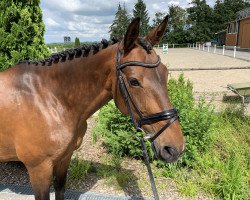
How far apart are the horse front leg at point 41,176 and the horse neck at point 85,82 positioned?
1.85 feet

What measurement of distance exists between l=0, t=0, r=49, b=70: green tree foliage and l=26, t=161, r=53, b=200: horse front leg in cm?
227

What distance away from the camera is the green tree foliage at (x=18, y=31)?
4086 mm

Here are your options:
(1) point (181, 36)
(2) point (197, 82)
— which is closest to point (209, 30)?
(1) point (181, 36)

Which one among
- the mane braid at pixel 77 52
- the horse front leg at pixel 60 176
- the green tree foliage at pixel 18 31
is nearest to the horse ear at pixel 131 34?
the mane braid at pixel 77 52

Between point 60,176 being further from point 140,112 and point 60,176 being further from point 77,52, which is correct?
point 140,112

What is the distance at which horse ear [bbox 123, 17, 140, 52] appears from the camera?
6.22ft

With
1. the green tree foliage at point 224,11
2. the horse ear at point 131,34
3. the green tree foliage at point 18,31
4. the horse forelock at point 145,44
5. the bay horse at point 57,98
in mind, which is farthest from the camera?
the green tree foliage at point 224,11

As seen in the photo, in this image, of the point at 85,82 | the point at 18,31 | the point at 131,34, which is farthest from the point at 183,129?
the point at 18,31

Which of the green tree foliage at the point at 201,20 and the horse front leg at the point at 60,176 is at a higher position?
the green tree foliage at the point at 201,20

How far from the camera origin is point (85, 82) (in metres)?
2.40

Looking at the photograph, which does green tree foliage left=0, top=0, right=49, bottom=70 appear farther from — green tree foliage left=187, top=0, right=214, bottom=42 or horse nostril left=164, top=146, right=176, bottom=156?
green tree foliage left=187, top=0, right=214, bottom=42

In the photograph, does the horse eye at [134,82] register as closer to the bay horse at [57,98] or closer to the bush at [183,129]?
the bay horse at [57,98]

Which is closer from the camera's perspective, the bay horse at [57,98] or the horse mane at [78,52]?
the bay horse at [57,98]

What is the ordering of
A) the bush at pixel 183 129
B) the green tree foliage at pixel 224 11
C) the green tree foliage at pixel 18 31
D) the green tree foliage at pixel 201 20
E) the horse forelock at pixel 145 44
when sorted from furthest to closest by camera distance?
1. the green tree foliage at pixel 224 11
2. the green tree foliage at pixel 201 20
3. the bush at pixel 183 129
4. the green tree foliage at pixel 18 31
5. the horse forelock at pixel 145 44
